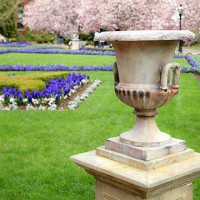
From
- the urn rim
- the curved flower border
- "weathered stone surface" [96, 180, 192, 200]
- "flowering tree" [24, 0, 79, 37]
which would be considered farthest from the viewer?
"flowering tree" [24, 0, 79, 37]

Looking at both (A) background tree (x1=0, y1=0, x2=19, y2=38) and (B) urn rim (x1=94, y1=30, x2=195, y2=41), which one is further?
(A) background tree (x1=0, y1=0, x2=19, y2=38)

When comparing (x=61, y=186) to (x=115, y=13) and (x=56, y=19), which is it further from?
(x=56, y=19)

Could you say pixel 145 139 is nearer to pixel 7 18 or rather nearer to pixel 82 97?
pixel 82 97

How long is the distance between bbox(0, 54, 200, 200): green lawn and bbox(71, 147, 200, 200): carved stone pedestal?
1256mm

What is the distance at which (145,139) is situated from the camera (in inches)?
115

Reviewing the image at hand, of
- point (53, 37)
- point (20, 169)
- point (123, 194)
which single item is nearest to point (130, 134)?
point (123, 194)

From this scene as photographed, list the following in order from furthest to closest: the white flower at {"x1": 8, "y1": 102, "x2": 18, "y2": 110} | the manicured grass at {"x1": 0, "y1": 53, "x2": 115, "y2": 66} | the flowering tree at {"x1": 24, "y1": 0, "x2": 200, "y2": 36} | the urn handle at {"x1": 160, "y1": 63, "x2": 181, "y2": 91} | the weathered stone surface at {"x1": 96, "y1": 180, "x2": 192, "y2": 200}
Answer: the flowering tree at {"x1": 24, "y1": 0, "x2": 200, "y2": 36}, the manicured grass at {"x1": 0, "y1": 53, "x2": 115, "y2": 66}, the white flower at {"x1": 8, "y1": 102, "x2": 18, "y2": 110}, the weathered stone surface at {"x1": 96, "y1": 180, "x2": 192, "y2": 200}, the urn handle at {"x1": 160, "y1": 63, "x2": 181, "y2": 91}

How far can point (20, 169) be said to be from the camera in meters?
4.97

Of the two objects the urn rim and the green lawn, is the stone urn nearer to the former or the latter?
the urn rim

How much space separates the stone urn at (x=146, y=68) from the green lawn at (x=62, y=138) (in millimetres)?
1712

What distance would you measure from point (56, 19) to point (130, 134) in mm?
31167

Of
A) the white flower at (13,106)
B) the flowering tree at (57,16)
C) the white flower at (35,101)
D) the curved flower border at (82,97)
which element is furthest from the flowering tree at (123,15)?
the white flower at (13,106)

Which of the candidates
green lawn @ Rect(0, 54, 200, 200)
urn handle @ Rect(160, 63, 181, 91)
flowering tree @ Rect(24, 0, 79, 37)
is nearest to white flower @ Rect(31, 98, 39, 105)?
green lawn @ Rect(0, 54, 200, 200)

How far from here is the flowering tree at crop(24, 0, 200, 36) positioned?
27.0 meters
